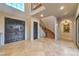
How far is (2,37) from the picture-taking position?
304 inches

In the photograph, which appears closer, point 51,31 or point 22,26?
point 22,26

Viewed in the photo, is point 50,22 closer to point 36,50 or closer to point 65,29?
point 65,29

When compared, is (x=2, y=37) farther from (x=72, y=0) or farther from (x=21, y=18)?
(x=72, y=0)

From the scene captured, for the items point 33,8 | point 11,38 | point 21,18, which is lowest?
point 11,38

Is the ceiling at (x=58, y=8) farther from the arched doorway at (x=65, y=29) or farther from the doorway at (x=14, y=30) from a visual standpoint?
the arched doorway at (x=65, y=29)

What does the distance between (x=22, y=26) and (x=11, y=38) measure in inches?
74.2

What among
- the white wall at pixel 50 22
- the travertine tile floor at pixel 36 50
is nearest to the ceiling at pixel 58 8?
the travertine tile floor at pixel 36 50

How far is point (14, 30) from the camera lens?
9.26m

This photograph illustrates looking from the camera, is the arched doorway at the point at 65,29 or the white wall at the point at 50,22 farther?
the white wall at the point at 50,22

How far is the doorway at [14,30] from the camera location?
27.4 ft

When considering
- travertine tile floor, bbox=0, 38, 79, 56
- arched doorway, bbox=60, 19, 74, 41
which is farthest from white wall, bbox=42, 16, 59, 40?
travertine tile floor, bbox=0, 38, 79, 56

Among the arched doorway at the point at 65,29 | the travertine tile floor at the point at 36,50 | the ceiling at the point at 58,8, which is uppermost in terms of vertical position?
the ceiling at the point at 58,8

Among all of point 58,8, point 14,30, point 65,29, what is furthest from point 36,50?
point 65,29

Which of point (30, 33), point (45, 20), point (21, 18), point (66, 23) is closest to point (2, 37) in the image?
point (21, 18)
